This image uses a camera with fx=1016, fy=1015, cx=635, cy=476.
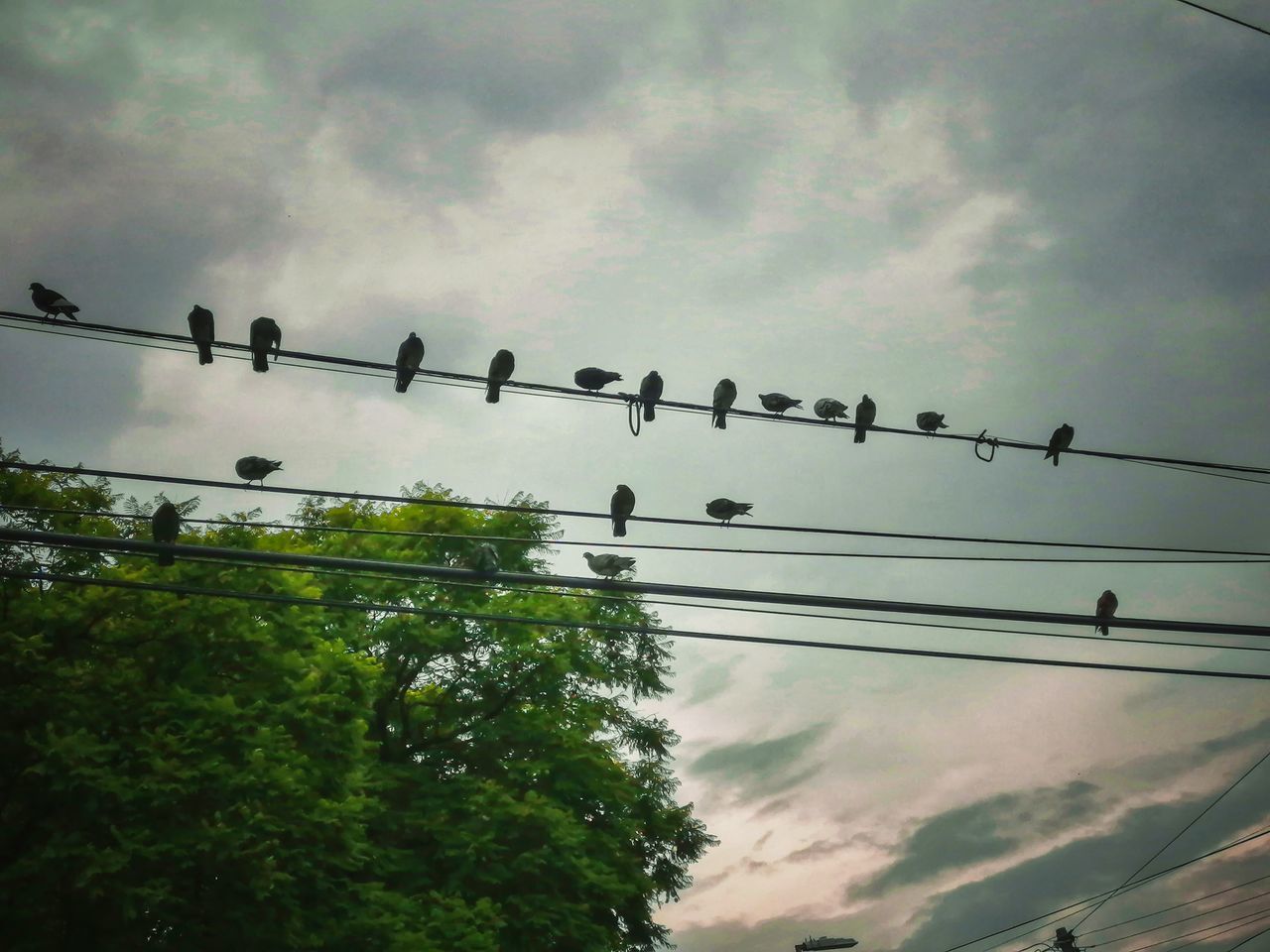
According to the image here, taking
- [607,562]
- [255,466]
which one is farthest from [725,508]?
[255,466]

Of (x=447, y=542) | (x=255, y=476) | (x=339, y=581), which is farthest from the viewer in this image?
(x=447, y=542)

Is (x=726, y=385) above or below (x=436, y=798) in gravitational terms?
above

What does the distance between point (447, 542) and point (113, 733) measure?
8.84m

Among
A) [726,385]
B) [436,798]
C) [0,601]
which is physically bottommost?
[436,798]

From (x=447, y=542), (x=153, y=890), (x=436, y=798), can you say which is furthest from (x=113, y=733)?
(x=447, y=542)

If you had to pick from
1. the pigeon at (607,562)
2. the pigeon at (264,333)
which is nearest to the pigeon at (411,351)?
the pigeon at (264,333)

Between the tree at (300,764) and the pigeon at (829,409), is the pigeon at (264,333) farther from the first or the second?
the pigeon at (829,409)

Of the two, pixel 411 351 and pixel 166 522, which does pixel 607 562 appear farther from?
pixel 166 522

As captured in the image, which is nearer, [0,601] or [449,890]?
[0,601]

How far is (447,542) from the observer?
2231cm

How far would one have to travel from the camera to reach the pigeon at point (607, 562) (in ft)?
45.5

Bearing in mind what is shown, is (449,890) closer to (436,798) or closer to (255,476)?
(436,798)

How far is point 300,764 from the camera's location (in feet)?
50.6

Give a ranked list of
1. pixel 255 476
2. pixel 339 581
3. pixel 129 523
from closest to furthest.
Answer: pixel 255 476 → pixel 129 523 → pixel 339 581
